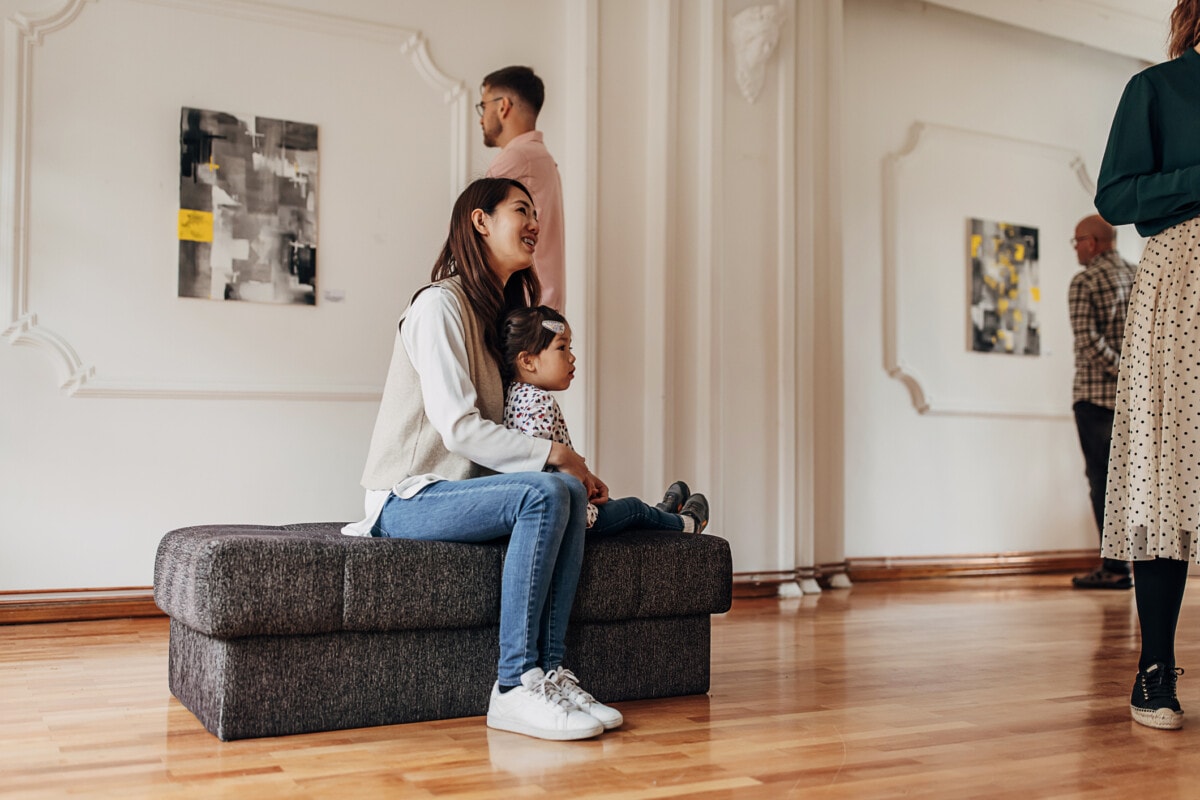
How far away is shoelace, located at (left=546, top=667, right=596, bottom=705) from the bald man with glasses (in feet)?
11.4

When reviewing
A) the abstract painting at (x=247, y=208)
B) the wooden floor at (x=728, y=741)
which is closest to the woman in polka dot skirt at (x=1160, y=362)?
the wooden floor at (x=728, y=741)

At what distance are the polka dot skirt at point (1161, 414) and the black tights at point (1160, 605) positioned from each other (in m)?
0.05

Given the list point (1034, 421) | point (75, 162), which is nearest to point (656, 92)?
point (75, 162)

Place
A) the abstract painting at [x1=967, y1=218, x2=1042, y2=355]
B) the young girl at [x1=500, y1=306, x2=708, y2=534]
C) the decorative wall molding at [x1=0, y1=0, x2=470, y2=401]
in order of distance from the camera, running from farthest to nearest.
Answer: the abstract painting at [x1=967, y1=218, x2=1042, y2=355] < the decorative wall molding at [x1=0, y1=0, x2=470, y2=401] < the young girl at [x1=500, y1=306, x2=708, y2=534]

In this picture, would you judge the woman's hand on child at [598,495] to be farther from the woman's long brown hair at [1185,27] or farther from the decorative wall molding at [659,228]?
the decorative wall molding at [659,228]

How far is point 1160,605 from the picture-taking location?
2.22 metres

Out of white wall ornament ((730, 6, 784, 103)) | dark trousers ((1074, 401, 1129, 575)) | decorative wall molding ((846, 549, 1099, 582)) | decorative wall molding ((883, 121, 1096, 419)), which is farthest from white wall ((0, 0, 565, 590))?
dark trousers ((1074, 401, 1129, 575))

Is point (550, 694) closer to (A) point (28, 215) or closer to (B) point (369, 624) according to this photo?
(B) point (369, 624)

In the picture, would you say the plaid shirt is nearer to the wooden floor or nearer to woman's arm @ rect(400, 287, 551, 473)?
the wooden floor

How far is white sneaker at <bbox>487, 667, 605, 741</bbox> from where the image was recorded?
6.71 feet

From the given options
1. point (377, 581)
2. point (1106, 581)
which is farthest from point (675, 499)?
point (1106, 581)

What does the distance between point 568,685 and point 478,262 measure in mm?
921

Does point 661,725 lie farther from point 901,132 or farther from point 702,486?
point 901,132

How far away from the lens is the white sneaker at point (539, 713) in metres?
2.04
